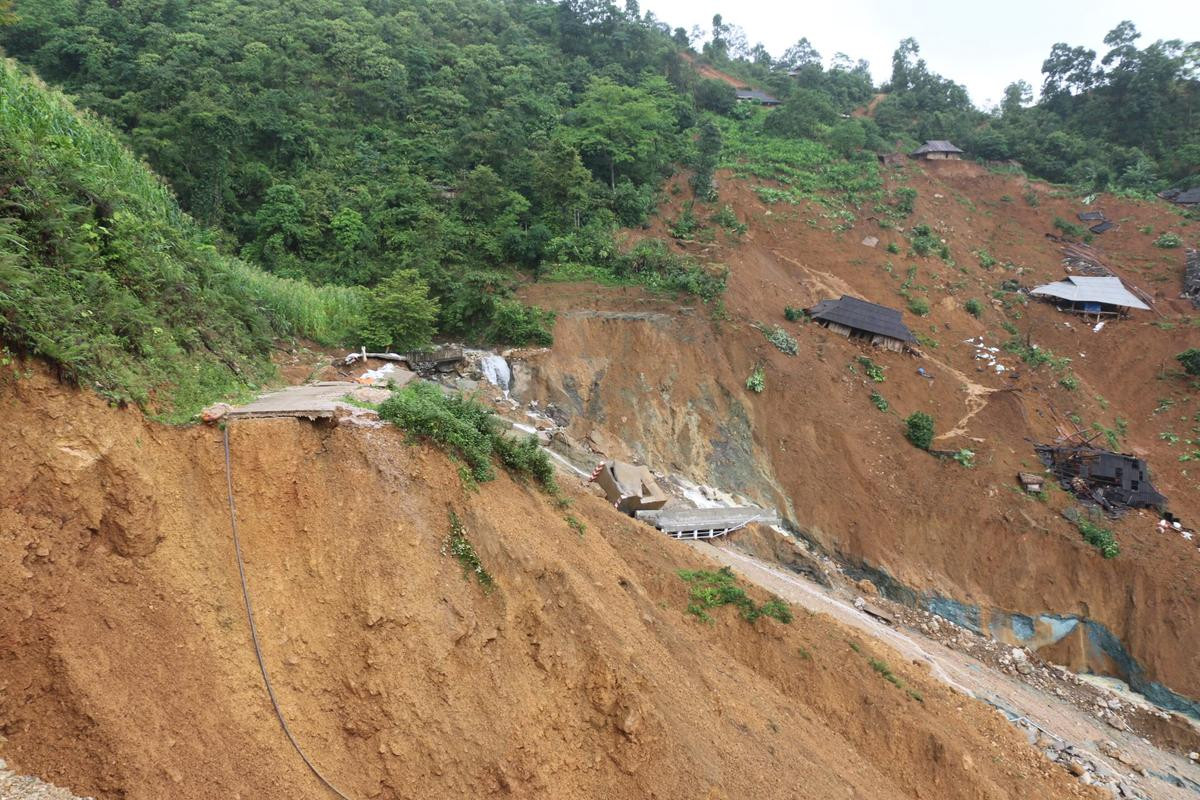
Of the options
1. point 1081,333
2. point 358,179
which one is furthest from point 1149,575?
point 358,179

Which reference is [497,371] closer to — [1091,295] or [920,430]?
[920,430]

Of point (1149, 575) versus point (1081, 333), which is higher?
point (1081, 333)

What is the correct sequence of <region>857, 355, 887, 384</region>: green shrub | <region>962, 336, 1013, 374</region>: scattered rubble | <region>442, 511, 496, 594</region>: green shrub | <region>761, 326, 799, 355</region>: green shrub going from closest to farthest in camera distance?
<region>442, 511, 496, 594</region>: green shrub → <region>761, 326, 799, 355</region>: green shrub → <region>857, 355, 887, 384</region>: green shrub → <region>962, 336, 1013, 374</region>: scattered rubble

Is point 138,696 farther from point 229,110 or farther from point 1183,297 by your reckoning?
point 1183,297

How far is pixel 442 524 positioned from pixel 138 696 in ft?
11.2

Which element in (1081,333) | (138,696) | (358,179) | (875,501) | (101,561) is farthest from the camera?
(1081,333)

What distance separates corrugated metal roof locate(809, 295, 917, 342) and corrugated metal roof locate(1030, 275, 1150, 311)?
10.4m

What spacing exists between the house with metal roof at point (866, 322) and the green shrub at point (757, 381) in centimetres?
533

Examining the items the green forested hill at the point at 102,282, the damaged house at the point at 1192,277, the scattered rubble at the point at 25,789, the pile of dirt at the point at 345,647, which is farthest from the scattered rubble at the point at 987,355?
the scattered rubble at the point at 25,789

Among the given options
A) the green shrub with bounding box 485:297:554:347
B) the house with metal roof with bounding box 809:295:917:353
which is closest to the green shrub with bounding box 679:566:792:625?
the green shrub with bounding box 485:297:554:347

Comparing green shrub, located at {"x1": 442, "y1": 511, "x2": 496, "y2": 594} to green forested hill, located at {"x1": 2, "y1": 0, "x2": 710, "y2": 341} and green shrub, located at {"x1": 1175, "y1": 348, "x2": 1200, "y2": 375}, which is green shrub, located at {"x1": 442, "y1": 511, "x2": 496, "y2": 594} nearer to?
green forested hill, located at {"x1": 2, "y1": 0, "x2": 710, "y2": 341}

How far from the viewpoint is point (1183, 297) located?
30.9 meters

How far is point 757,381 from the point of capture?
23250mm

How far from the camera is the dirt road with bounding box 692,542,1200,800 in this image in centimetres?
1386
